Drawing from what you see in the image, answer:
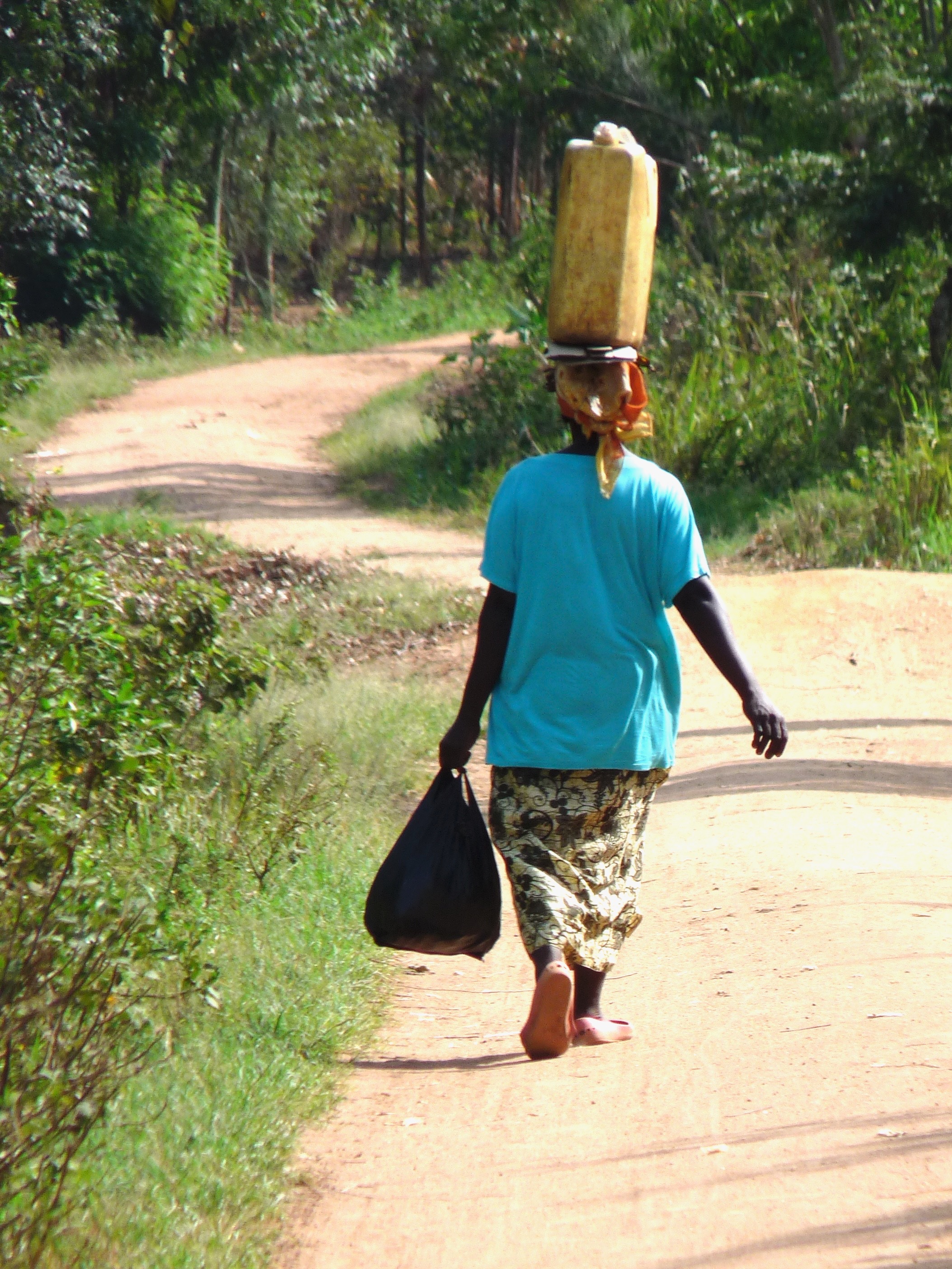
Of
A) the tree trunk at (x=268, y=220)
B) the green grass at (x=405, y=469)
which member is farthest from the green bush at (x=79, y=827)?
the tree trunk at (x=268, y=220)

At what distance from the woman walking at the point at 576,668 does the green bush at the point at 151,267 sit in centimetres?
2188

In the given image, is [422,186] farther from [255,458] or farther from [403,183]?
[255,458]

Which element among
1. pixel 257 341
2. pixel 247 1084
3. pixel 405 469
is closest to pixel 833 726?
pixel 247 1084

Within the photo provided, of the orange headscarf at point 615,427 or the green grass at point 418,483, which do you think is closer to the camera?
the orange headscarf at point 615,427

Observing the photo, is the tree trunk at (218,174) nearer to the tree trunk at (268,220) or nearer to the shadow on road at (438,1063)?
the tree trunk at (268,220)

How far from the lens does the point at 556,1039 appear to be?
360cm

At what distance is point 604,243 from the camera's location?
12.3 feet

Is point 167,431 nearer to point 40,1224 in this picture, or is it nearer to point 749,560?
point 749,560

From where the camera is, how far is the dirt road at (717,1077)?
2.91 metres

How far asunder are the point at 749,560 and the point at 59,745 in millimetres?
7956

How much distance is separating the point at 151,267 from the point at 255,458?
840 centimetres

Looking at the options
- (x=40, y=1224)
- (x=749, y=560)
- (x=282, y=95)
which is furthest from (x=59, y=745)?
(x=282, y=95)

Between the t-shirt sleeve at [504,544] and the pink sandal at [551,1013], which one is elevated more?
the t-shirt sleeve at [504,544]

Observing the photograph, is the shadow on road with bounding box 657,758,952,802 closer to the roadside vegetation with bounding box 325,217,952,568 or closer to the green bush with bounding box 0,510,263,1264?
the green bush with bounding box 0,510,263,1264
